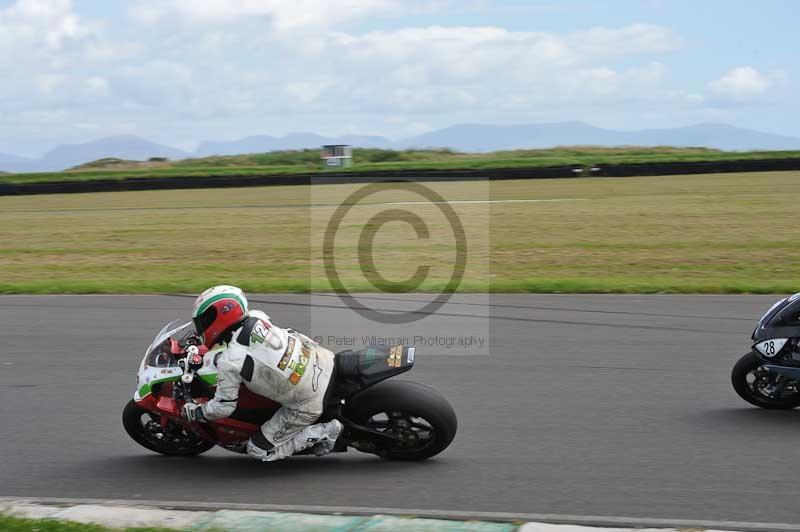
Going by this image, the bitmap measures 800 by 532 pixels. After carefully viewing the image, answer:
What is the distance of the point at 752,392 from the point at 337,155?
3754cm

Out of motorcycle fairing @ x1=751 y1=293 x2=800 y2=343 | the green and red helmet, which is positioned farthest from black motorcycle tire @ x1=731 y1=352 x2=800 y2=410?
the green and red helmet

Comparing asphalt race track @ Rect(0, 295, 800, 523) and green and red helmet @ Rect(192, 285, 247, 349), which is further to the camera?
green and red helmet @ Rect(192, 285, 247, 349)

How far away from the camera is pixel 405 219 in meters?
26.0

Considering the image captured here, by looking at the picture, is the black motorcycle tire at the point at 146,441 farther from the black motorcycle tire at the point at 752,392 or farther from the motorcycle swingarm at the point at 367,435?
the black motorcycle tire at the point at 752,392

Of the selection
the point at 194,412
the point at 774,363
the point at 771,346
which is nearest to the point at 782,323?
the point at 771,346

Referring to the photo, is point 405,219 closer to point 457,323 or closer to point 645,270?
point 645,270

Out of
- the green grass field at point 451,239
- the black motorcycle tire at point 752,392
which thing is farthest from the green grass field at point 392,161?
the black motorcycle tire at point 752,392

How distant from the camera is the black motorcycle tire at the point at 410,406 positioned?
20.3 ft

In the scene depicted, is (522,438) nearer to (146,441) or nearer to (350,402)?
(350,402)

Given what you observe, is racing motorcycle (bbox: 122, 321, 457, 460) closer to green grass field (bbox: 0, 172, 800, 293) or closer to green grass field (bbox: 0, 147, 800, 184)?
green grass field (bbox: 0, 172, 800, 293)

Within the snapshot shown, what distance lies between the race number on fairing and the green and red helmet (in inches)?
160

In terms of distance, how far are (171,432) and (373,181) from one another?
29.6m

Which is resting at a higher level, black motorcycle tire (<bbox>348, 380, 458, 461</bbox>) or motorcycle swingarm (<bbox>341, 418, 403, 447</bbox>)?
black motorcycle tire (<bbox>348, 380, 458, 461</bbox>)

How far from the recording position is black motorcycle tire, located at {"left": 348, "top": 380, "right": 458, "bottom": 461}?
20.3 ft
